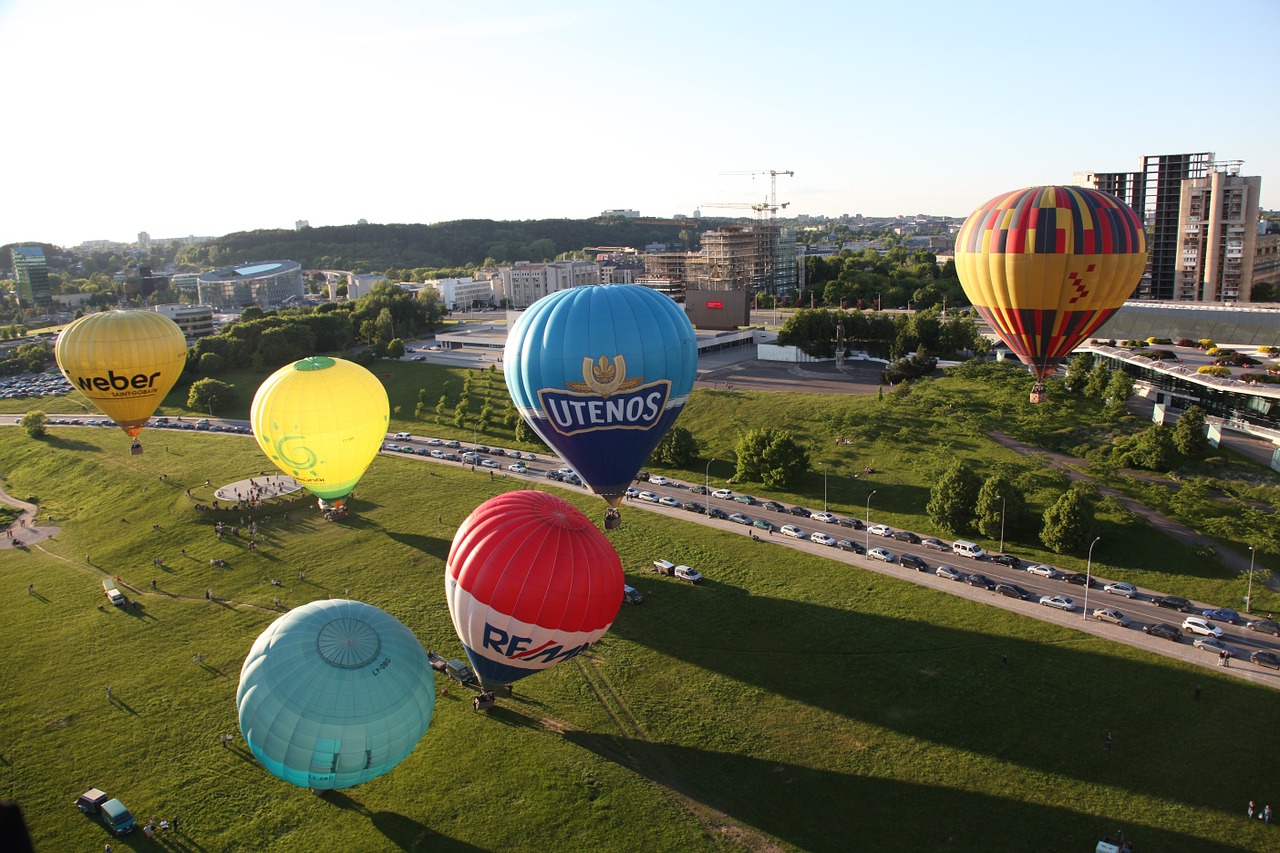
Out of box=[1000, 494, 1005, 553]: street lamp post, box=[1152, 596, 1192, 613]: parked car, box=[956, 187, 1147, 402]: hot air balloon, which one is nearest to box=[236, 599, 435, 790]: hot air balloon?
box=[1000, 494, 1005, 553]: street lamp post

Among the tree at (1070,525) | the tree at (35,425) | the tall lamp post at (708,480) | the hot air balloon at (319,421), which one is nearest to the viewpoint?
the hot air balloon at (319,421)

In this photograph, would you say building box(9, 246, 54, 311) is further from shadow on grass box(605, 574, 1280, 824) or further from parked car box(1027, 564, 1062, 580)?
parked car box(1027, 564, 1062, 580)

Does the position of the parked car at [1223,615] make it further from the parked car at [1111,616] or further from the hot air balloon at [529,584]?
the hot air balloon at [529,584]

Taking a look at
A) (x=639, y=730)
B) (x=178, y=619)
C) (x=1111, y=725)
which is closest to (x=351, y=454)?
(x=178, y=619)

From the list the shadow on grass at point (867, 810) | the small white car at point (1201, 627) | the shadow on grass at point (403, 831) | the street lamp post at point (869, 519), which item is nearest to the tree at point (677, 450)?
the street lamp post at point (869, 519)

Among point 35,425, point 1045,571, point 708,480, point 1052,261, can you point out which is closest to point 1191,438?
point 1045,571

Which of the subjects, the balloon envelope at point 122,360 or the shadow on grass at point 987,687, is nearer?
the shadow on grass at point 987,687

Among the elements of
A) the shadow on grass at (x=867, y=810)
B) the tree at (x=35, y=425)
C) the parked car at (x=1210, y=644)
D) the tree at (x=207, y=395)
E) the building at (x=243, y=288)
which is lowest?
the shadow on grass at (x=867, y=810)
